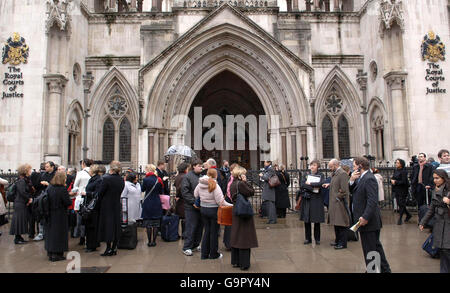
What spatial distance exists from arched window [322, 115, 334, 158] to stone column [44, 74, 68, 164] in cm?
1426

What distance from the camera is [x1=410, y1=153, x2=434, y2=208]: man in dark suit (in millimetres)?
9008

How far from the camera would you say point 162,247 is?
25.0 ft

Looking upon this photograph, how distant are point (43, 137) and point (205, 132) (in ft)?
39.1

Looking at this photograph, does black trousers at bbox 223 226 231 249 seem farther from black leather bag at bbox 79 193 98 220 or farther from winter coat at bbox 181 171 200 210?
black leather bag at bbox 79 193 98 220

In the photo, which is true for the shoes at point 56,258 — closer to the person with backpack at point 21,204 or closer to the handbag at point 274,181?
the person with backpack at point 21,204

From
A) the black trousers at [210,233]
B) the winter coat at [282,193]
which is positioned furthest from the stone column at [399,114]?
the black trousers at [210,233]

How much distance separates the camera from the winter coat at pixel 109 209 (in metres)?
6.77

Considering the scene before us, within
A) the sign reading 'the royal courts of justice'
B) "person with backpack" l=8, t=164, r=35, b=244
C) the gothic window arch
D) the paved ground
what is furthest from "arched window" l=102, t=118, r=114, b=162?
the gothic window arch

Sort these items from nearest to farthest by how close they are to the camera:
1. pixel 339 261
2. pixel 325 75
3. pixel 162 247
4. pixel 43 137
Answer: pixel 339 261, pixel 162 247, pixel 43 137, pixel 325 75

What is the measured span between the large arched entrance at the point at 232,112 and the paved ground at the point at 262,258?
1640cm

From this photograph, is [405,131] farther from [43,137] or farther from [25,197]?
[43,137]

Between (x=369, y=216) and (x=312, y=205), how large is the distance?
8.47 ft
